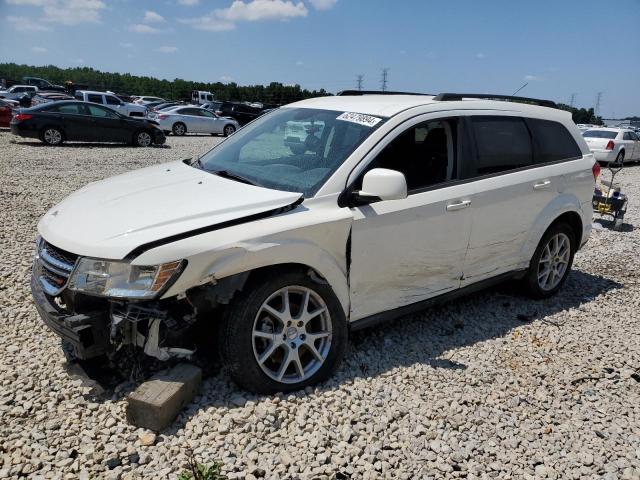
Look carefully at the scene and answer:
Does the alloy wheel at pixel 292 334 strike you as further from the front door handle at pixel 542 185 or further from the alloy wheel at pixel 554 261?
the alloy wheel at pixel 554 261

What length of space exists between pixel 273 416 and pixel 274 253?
3.16 feet

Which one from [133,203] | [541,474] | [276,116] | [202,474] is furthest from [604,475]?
[276,116]

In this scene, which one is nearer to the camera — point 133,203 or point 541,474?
point 541,474

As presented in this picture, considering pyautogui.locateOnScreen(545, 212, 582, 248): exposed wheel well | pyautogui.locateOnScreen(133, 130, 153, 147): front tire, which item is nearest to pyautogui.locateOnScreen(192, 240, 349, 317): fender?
pyautogui.locateOnScreen(545, 212, 582, 248): exposed wheel well

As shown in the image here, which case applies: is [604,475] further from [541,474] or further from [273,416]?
[273,416]

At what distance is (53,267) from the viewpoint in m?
3.19

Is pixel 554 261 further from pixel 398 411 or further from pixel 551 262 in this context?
pixel 398 411

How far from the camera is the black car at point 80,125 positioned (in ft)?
55.5

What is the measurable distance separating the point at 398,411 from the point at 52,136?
17.4m

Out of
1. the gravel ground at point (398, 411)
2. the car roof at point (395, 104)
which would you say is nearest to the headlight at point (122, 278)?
the gravel ground at point (398, 411)

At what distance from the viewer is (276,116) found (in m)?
4.61

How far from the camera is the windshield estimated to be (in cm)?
364

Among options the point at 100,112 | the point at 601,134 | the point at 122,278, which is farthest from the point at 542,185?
the point at 601,134

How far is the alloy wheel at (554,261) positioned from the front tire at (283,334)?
2.62 meters
